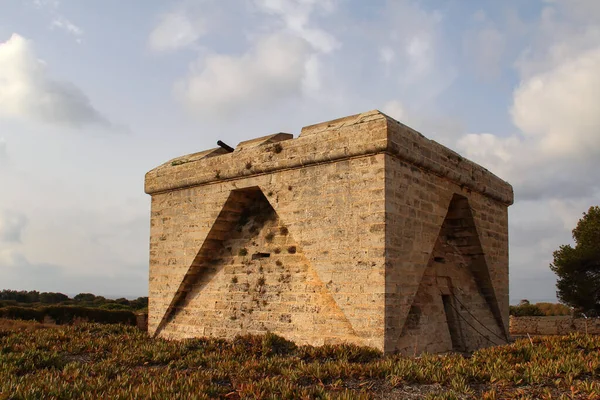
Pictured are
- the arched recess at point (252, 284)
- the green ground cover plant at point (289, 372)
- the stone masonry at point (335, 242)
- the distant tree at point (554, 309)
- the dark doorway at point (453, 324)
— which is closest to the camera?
the green ground cover plant at point (289, 372)

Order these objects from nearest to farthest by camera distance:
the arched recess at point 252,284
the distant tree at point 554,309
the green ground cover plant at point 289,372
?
the green ground cover plant at point 289,372 < the arched recess at point 252,284 < the distant tree at point 554,309

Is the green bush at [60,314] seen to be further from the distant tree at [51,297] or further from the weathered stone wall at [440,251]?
the distant tree at [51,297]

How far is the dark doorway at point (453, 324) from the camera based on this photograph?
9.87 metres

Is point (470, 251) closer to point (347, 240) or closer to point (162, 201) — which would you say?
point (347, 240)

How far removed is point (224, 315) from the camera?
33.9 feet

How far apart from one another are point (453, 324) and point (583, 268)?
15.5 meters

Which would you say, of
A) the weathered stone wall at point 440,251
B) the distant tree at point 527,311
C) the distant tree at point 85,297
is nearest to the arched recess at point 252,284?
the weathered stone wall at point 440,251

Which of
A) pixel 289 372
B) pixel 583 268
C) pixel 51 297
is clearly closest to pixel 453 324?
pixel 289 372

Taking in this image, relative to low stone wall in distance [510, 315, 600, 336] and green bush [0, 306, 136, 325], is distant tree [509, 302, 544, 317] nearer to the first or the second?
low stone wall in distance [510, 315, 600, 336]

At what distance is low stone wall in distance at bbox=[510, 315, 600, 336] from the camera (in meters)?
17.7

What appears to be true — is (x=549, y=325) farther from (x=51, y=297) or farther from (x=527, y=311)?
(x=51, y=297)

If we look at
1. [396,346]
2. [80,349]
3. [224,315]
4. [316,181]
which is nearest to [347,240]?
[316,181]

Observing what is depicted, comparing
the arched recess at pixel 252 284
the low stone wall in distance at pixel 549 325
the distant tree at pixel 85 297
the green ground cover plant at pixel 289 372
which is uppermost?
the arched recess at pixel 252 284

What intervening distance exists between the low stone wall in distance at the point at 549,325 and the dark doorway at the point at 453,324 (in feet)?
29.1
